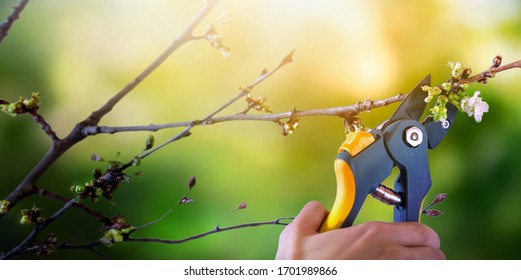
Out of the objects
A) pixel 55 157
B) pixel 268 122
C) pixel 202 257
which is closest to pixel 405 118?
pixel 268 122

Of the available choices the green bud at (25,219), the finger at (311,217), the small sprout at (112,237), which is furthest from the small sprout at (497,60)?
the green bud at (25,219)

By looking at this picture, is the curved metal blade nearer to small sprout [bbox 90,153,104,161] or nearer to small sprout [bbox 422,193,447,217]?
small sprout [bbox 422,193,447,217]

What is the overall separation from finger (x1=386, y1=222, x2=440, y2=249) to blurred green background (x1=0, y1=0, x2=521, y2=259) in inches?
9.2

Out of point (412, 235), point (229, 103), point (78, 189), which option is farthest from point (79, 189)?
point (412, 235)

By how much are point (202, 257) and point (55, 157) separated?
9.6 inches

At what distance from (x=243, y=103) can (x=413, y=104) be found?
0.24 m

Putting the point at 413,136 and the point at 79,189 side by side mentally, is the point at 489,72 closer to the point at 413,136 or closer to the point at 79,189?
the point at 413,136

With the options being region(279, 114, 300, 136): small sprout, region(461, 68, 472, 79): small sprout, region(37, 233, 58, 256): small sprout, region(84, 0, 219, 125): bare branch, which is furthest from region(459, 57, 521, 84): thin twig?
region(37, 233, 58, 256): small sprout

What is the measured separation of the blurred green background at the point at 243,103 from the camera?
2.49 ft

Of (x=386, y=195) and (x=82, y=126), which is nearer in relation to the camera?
(x=386, y=195)

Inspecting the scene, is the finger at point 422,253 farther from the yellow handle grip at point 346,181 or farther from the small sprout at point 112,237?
the small sprout at point 112,237

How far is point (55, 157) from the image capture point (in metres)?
0.76

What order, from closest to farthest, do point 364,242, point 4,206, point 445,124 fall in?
1. point 364,242
2. point 445,124
3. point 4,206

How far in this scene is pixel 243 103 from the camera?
781mm
